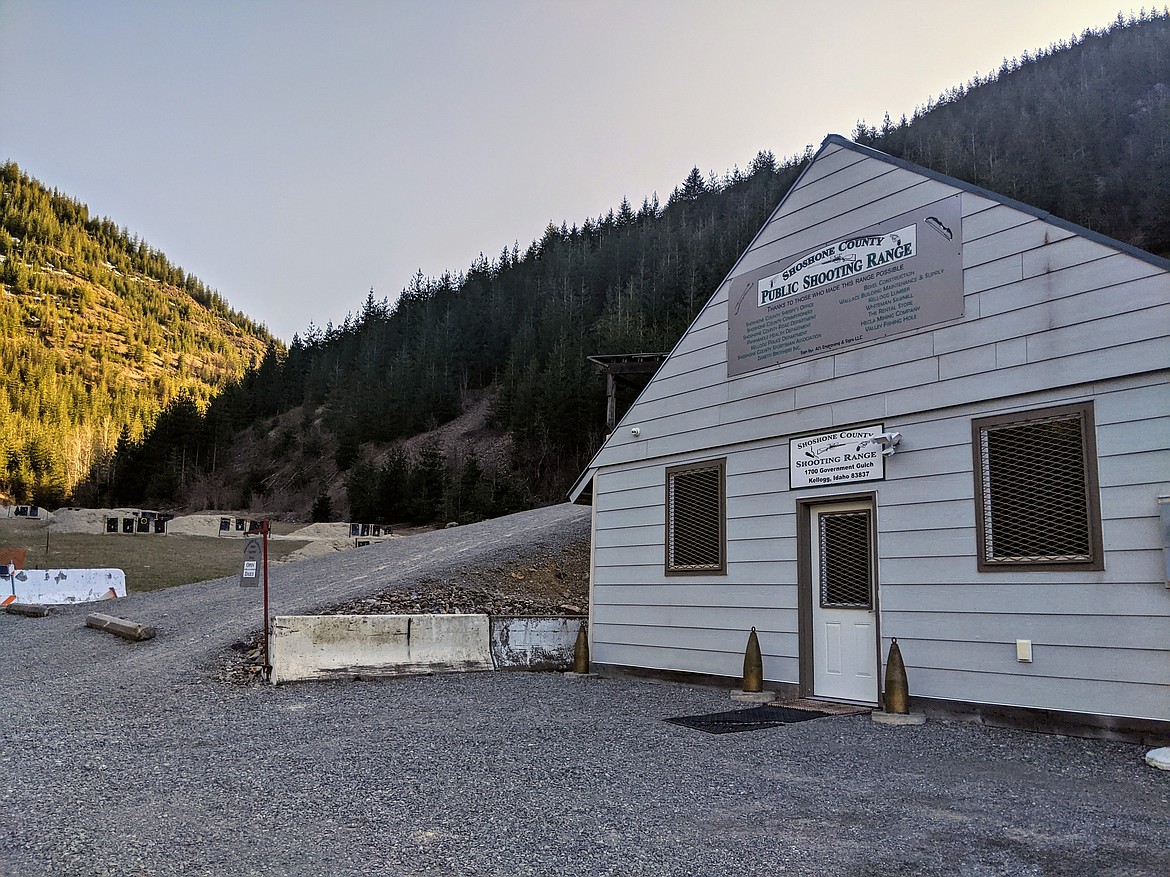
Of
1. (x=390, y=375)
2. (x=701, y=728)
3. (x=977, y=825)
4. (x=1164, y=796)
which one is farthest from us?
(x=390, y=375)

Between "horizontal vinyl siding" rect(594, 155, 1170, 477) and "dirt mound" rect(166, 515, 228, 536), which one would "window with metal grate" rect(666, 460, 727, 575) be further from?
"dirt mound" rect(166, 515, 228, 536)

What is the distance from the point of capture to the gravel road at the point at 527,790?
395 cm

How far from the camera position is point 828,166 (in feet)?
30.9

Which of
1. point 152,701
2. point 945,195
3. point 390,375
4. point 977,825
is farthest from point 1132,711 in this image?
point 390,375

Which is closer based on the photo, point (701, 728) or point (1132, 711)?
point (1132, 711)

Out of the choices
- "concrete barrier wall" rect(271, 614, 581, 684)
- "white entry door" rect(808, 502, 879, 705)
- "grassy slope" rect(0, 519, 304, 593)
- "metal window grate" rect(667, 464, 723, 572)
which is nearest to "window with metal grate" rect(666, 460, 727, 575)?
"metal window grate" rect(667, 464, 723, 572)

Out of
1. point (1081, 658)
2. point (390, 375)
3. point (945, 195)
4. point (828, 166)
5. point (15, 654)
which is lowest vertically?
point (15, 654)

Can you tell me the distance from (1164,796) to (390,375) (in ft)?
263

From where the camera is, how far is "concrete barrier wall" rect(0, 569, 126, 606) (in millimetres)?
18203

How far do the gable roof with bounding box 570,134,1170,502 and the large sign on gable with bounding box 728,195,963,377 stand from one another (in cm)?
13

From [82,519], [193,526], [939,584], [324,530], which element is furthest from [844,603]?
[82,519]

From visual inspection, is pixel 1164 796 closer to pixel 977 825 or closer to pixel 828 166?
pixel 977 825

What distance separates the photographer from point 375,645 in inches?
404

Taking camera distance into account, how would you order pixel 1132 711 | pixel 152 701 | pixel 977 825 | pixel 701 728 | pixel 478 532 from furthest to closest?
pixel 478 532 → pixel 152 701 → pixel 701 728 → pixel 1132 711 → pixel 977 825
